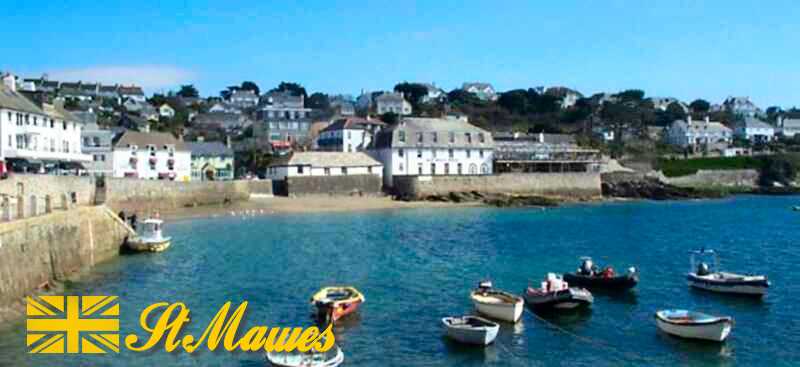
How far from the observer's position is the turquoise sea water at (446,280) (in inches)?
871

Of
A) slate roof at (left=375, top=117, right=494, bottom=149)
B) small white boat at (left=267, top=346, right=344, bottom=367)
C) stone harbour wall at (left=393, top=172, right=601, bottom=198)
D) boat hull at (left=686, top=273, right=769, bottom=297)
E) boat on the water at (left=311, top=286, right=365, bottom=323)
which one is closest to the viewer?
small white boat at (left=267, top=346, right=344, bottom=367)

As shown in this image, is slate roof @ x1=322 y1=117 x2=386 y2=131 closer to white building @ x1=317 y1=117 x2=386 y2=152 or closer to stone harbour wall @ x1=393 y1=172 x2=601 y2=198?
white building @ x1=317 y1=117 x2=386 y2=152

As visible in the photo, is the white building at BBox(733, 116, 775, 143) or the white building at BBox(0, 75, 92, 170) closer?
the white building at BBox(0, 75, 92, 170)

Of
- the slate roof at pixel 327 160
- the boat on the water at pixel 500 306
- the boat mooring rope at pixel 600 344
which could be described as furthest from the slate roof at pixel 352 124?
the boat mooring rope at pixel 600 344

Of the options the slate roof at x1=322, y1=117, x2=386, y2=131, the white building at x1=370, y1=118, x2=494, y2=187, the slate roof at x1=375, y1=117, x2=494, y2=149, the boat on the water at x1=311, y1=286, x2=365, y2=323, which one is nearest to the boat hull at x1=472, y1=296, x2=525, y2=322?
the boat on the water at x1=311, y1=286, x2=365, y2=323

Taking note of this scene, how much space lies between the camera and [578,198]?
301 feet

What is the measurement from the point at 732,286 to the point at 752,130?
6092 inches

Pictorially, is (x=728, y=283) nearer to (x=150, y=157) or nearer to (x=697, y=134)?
(x=150, y=157)

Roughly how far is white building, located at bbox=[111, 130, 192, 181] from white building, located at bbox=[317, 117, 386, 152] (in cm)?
2721

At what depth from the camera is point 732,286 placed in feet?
101

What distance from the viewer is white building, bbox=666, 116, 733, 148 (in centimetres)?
15412

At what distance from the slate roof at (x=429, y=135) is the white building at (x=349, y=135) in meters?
11.8

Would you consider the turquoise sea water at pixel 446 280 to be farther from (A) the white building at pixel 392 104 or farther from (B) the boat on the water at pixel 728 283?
(A) the white building at pixel 392 104

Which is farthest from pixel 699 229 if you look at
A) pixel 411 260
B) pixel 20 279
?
pixel 20 279
